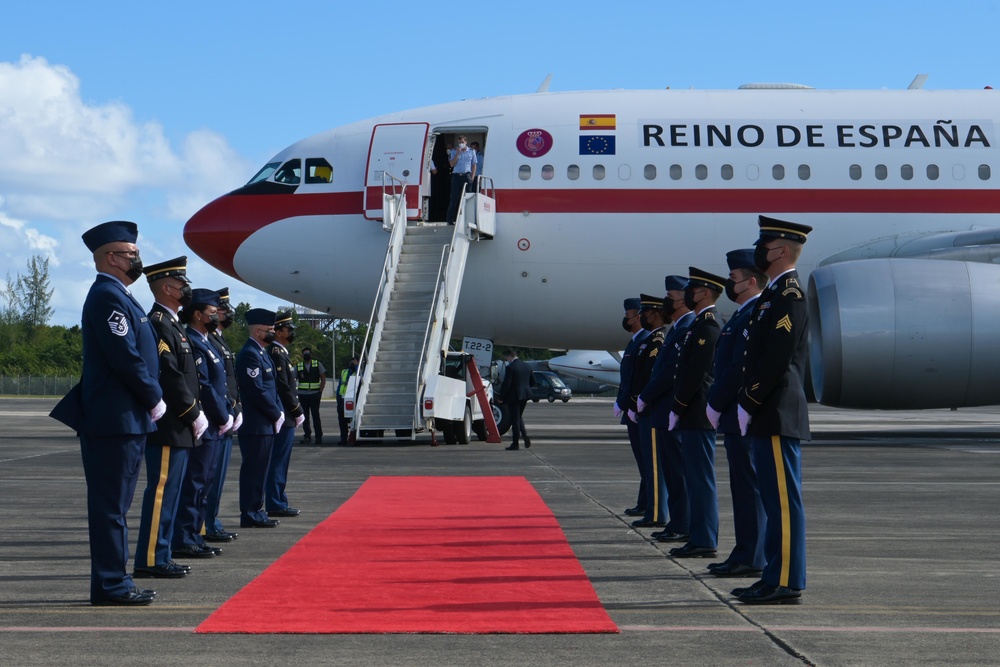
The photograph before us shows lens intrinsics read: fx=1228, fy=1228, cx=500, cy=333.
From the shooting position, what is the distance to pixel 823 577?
22.8 feet

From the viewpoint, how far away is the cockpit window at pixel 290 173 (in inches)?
773

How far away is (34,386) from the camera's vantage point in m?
78.1

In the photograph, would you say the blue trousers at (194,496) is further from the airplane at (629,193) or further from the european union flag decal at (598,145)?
the european union flag decal at (598,145)

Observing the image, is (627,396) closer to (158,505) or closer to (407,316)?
(158,505)

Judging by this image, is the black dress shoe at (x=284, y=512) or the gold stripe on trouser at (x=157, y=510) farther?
the black dress shoe at (x=284, y=512)

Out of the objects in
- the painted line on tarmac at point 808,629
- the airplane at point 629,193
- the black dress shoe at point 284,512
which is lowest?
the painted line on tarmac at point 808,629

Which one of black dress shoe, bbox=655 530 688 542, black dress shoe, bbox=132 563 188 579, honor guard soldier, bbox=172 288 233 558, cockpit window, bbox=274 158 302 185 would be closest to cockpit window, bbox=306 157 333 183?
cockpit window, bbox=274 158 302 185

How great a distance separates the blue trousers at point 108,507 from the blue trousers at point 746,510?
326 cm

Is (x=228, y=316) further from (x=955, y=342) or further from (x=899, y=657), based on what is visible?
(x=955, y=342)

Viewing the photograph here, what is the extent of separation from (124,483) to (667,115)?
14392 millimetres

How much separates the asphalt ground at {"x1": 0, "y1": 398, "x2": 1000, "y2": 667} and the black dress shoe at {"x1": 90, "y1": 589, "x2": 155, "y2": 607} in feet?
0.28

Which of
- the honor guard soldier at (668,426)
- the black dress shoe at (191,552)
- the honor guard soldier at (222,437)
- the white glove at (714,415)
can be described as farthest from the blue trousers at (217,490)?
the white glove at (714,415)

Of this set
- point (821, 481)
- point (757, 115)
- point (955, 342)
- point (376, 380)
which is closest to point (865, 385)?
point (955, 342)

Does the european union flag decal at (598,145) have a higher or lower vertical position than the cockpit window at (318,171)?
higher
